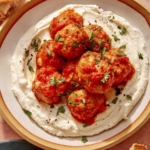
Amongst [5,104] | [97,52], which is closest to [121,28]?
[97,52]

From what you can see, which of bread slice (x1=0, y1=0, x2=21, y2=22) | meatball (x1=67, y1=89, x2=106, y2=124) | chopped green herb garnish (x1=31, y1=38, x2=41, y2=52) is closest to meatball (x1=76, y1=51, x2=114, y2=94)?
meatball (x1=67, y1=89, x2=106, y2=124)

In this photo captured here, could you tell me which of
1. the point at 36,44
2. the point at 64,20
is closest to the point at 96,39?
the point at 64,20

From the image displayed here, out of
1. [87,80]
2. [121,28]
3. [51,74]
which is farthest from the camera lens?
[121,28]

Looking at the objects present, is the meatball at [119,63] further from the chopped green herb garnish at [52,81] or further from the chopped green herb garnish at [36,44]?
the chopped green herb garnish at [36,44]

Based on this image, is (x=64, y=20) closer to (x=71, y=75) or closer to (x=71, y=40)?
(x=71, y=40)

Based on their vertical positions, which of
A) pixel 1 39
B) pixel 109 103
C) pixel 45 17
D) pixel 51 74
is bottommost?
pixel 109 103

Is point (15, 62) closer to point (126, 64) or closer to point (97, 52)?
point (97, 52)

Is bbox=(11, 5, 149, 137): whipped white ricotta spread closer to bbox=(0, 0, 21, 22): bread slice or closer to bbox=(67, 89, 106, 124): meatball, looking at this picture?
bbox=(67, 89, 106, 124): meatball
